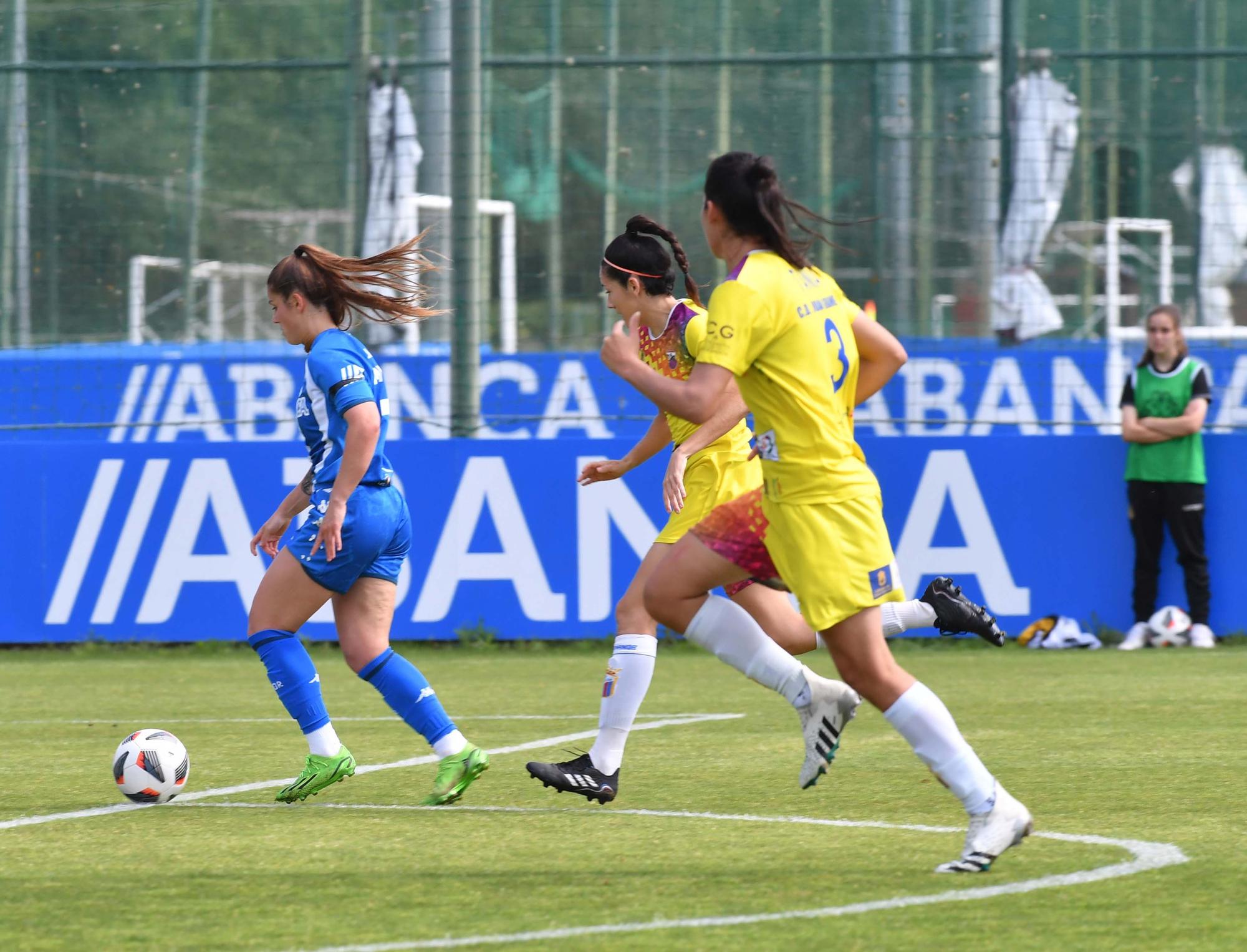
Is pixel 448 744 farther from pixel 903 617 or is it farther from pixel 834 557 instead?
pixel 834 557

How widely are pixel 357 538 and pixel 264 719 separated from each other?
299 centimetres

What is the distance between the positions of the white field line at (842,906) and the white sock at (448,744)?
1.89 feet

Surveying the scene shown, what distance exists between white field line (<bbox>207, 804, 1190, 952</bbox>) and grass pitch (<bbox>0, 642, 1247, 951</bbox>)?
0.03 m

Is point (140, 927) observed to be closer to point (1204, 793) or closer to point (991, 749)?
point (1204, 793)

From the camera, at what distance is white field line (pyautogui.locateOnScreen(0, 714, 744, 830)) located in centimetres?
627

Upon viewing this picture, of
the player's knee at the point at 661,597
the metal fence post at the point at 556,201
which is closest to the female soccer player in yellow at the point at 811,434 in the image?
the player's knee at the point at 661,597

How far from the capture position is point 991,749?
7.64 metres

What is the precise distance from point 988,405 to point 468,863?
876 cm

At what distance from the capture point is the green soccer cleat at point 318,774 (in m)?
6.47

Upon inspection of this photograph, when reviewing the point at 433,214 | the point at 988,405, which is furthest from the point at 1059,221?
the point at 433,214

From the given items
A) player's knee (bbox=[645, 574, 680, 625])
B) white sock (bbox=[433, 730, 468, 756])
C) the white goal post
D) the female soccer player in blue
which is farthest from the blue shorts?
the white goal post

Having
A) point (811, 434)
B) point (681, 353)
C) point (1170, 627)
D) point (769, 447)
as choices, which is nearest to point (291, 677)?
point (681, 353)

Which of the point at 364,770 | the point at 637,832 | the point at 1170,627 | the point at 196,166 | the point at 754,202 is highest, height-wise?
the point at 196,166

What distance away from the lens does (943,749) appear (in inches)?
197
